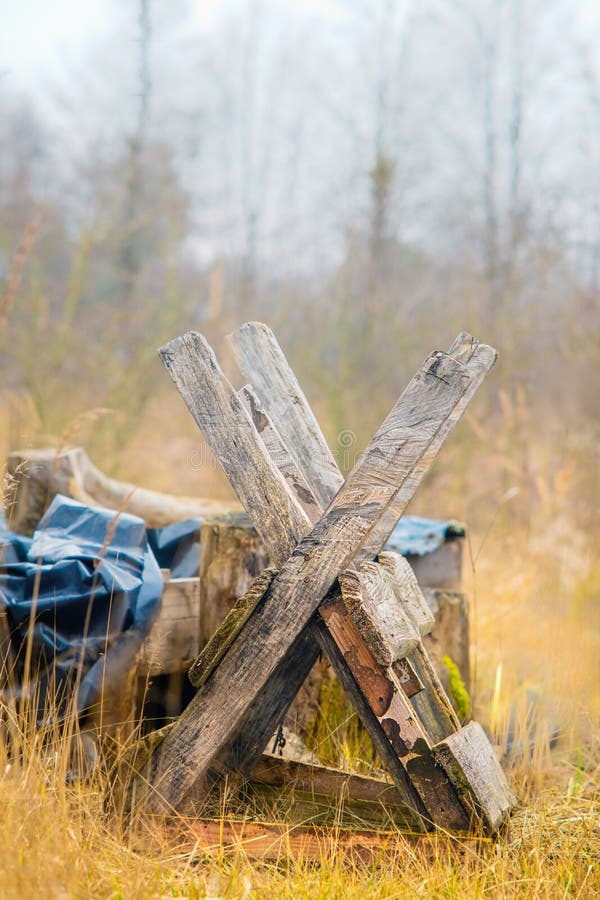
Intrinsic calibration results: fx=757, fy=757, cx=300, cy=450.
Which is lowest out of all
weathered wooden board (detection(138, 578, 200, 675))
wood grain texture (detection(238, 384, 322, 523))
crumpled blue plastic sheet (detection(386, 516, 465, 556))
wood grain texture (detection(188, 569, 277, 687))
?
weathered wooden board (detection(138, 578, 200, 675))

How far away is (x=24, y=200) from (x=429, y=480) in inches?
396

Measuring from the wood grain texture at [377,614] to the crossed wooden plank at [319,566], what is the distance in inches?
1.6

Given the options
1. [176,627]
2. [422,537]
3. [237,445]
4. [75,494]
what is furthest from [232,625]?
[75,494]

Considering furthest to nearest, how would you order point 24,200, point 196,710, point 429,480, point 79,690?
point 24,200
point 429,480
point 79,690
point 196,710

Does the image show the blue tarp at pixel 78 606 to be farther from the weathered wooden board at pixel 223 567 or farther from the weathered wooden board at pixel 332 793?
the weathered wooden board at pixel 332 793

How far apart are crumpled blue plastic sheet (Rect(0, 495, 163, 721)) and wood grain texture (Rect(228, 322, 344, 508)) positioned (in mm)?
650

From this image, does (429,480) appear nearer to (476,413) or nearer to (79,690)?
(476,413)

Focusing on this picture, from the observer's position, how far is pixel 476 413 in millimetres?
6902

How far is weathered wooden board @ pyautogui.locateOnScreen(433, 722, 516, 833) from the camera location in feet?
6.40

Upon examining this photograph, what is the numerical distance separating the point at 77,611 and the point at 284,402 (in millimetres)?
963

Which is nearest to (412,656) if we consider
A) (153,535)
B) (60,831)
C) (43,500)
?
(60,831)

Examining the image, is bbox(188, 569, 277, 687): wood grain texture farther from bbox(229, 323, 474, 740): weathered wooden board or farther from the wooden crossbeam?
bbox(229, 323, 474, 740): weathered wooden board

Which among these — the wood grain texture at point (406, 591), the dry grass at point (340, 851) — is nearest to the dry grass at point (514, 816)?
the dry grass at point (340, 851)

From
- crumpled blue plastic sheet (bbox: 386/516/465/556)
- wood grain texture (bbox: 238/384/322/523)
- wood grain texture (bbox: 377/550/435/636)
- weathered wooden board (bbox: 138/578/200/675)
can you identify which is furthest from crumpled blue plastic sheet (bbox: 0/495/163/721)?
crumpled blue plastic sheet (bbox: 386/516/465/556)
